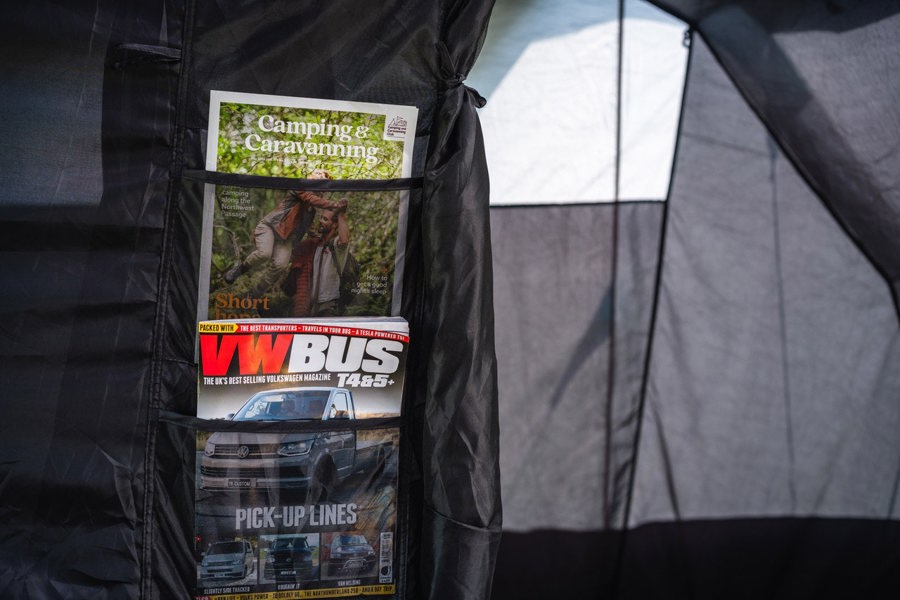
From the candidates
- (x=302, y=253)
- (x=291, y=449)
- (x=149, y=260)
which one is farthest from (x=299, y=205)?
(x=291, y=449)

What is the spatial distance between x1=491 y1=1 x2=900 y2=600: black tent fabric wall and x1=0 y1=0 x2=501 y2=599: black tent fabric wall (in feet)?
1.44

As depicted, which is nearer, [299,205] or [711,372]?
[299,205]

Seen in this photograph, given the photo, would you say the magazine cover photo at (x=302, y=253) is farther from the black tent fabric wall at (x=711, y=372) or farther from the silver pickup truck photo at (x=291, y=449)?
the black tent fabric wall at (x=711, y=372)

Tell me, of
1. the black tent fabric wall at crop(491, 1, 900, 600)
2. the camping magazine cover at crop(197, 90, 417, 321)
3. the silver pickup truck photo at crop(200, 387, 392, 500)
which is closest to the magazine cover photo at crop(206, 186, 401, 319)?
the camping magazine cover at crop(197, 90, 417, 321)

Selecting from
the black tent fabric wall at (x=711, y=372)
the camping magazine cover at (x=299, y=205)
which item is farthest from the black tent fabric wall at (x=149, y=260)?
the black tent fabric wall at (x=711, y=372)

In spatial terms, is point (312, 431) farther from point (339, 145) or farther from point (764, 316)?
point (764, 316)

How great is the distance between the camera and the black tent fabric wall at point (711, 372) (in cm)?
147

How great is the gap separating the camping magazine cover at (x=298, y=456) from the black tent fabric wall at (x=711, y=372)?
1.52 feet

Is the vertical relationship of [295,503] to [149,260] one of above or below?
below

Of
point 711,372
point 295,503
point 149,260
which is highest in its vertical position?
point 149,260

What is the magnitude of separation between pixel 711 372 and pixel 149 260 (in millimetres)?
1070

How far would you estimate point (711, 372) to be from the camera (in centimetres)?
153

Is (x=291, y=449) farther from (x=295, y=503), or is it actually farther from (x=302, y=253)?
(x=302, y=253)

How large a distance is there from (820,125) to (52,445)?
137cm
